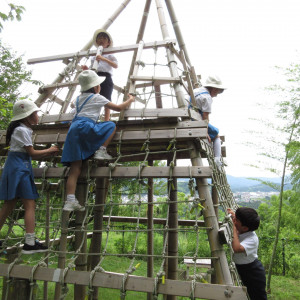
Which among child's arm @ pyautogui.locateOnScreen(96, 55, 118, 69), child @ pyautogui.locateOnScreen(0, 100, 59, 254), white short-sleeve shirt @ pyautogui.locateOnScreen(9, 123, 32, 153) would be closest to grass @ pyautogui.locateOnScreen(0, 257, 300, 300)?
child @ pyautogui.locateOnScreen(0, 100, 59, 254)

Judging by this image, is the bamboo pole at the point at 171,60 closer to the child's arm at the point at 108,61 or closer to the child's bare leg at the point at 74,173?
the child's arm at the point at 108,61

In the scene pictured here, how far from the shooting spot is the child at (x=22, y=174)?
270 cm

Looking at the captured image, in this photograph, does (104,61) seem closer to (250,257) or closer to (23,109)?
(23,109)

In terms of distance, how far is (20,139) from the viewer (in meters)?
2.89

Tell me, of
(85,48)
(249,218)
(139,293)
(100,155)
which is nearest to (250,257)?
(249,218)

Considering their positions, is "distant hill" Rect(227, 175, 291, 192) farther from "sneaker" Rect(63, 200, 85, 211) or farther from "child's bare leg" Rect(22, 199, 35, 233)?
"child's bare leg" Rect(22, 199, 35, 233)

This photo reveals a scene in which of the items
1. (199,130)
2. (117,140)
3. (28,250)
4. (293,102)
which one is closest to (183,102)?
(199,130)

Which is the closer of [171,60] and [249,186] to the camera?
[171,60]

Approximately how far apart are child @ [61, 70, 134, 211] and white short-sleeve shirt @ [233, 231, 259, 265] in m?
1.60

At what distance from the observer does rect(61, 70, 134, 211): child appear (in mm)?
2814

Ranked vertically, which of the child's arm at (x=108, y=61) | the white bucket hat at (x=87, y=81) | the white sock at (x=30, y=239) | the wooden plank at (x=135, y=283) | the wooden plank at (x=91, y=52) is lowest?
the wooden plank at (x=135, y=283)

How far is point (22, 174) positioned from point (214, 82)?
8.79 ft

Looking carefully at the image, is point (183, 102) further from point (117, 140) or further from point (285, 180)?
point (285, 180)

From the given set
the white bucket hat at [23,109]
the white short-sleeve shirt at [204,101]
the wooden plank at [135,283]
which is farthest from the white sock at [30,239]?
the white short-sleeve shirt at [204,101]
